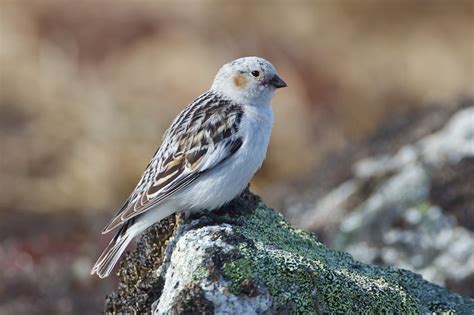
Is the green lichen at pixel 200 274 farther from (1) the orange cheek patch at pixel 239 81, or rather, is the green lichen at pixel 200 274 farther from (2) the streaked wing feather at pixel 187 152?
(1) the orange cheek patch at pixel 239 81

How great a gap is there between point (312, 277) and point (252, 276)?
0.35 metres

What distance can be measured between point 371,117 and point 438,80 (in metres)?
1.65

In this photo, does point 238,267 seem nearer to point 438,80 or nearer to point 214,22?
point 438,80

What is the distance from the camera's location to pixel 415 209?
23.8 feet

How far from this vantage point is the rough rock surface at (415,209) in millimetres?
6785

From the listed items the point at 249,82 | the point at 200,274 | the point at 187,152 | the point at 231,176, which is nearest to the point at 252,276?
the point at 200,274

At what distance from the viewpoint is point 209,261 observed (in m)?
4.14

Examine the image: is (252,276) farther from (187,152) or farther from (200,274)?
(187,152)

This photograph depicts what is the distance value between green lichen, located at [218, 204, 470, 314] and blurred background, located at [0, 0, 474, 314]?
5.60 ft

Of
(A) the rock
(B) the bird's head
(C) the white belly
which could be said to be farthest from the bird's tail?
(B) the bird's head

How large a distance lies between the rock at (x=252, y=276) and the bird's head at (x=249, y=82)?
0.80 meters

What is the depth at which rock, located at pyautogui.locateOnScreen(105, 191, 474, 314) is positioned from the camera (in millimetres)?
4059

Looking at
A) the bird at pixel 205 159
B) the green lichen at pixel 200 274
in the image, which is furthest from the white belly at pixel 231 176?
the green lichen at pixel 200 274

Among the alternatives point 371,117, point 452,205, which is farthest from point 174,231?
point 371,117
